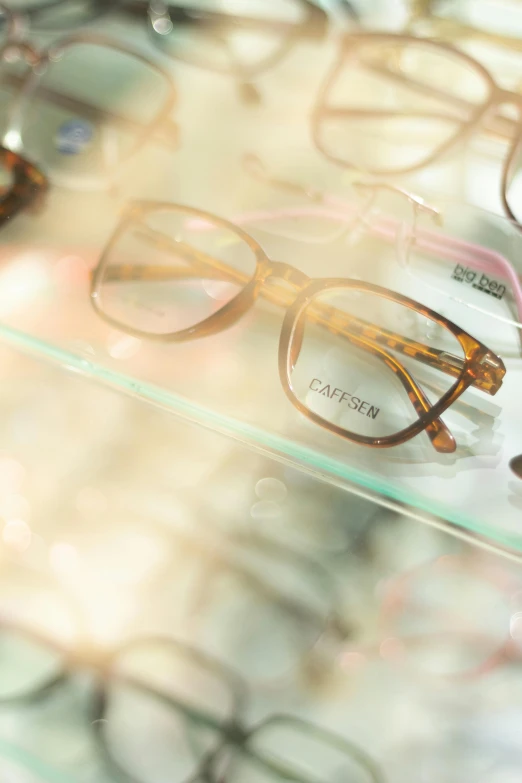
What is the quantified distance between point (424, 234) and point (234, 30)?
0.29m

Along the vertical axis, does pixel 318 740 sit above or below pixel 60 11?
below

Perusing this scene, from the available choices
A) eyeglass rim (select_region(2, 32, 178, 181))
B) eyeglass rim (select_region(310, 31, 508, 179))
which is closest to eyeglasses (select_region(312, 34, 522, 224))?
eyeglass rim (select_region(310, 31, 508, 179))

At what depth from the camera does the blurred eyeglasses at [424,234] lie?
0.46 metres

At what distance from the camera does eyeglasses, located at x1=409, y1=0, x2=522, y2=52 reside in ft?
1.92

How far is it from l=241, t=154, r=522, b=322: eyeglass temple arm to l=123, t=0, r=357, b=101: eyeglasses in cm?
13

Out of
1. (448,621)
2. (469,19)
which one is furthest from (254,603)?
(469,19)

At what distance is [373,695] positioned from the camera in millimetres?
457

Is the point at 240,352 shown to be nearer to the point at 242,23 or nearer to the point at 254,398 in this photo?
the point at 254,398

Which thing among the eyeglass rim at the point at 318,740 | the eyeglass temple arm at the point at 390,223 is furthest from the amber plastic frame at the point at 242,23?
the eyeglass rim at the point at 318,740

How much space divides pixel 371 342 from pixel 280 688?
0.82 ft

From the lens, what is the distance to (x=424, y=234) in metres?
0.49

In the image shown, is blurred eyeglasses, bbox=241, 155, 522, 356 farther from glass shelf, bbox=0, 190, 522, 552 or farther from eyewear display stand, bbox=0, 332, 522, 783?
eyewear display stand, bbox=0, 332, 522, 783

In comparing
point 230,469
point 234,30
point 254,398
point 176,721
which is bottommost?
point 176,721

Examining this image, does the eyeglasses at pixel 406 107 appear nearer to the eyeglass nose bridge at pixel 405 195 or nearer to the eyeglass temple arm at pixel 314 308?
the eyeglass nose bridge at pixel 405 195
